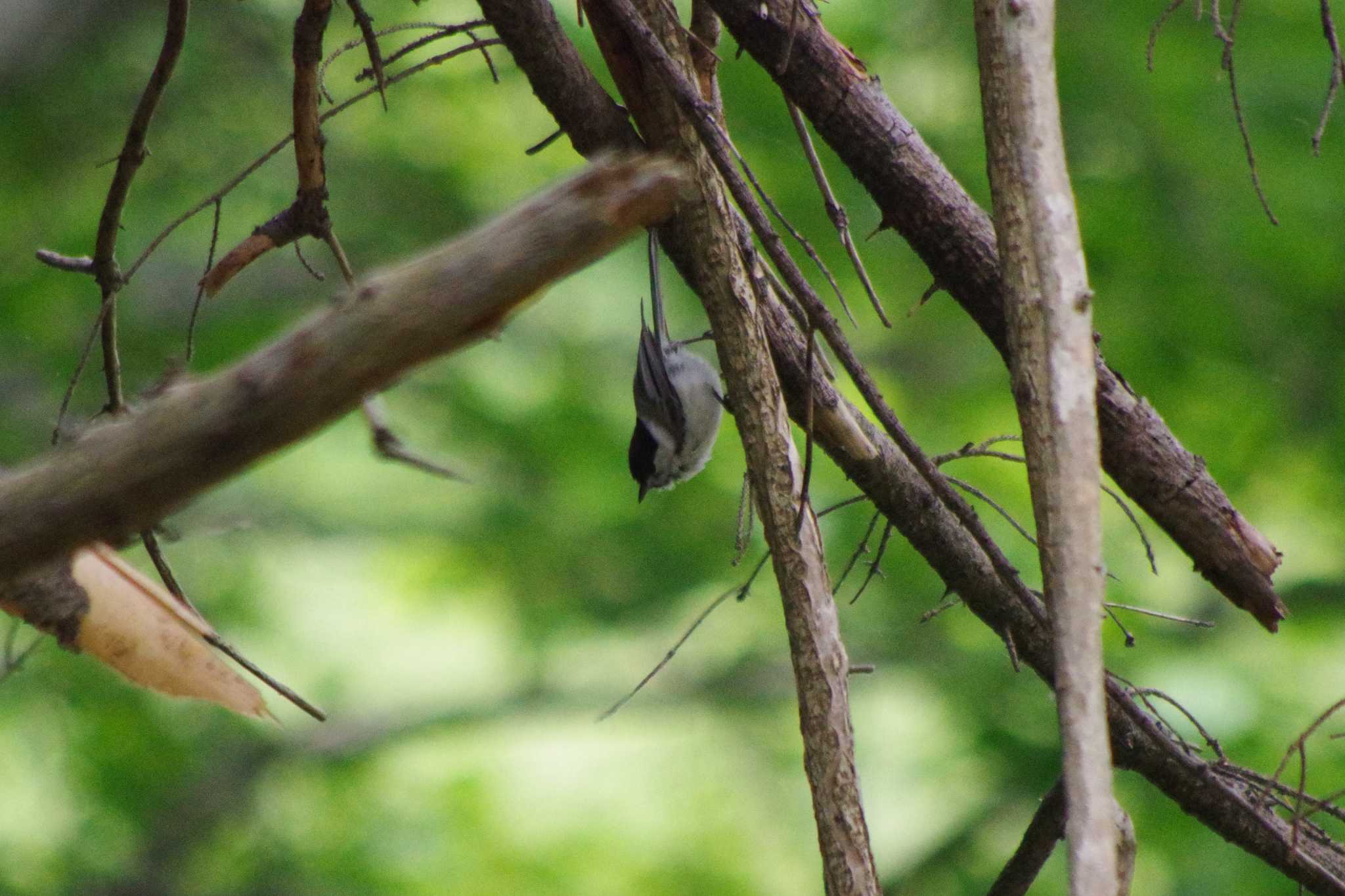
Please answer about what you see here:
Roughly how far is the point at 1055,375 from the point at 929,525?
867 mm

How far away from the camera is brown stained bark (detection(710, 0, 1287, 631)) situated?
6.87 feet

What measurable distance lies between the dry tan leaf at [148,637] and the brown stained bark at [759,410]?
2.64 ft

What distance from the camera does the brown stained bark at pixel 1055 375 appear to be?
128 cm

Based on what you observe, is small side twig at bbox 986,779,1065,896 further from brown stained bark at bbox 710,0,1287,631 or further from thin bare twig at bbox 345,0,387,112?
thin bare twig at bbox 345,0,387,112

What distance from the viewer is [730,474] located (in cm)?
604

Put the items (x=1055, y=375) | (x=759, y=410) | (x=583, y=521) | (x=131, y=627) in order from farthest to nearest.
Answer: (x=583, y=521) → (x=759, y=410) → (x=131, y=627) → (x=1055, y=375)

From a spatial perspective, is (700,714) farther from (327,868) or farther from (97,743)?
(97,743)

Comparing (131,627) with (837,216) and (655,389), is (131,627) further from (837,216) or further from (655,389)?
(655,389)

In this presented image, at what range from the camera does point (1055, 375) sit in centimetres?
149

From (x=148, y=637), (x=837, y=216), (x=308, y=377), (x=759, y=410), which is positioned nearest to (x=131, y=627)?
(x=148, y=637)

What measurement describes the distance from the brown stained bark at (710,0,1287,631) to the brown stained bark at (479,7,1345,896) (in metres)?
0.07

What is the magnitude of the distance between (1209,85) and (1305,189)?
54cm

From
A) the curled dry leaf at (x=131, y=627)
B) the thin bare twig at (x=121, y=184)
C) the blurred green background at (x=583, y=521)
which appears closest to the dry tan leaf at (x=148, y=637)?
the curled dry leaf at (x=131, y=627)

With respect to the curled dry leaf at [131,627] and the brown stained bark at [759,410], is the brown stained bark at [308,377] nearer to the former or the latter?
the curled dry leaf at [131,627]
